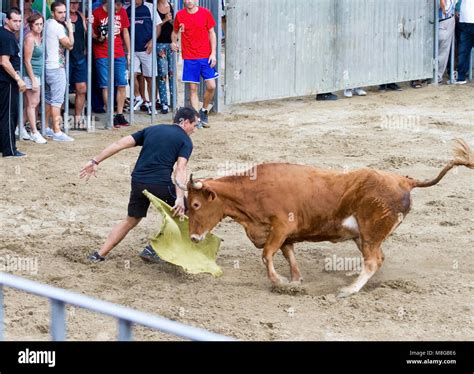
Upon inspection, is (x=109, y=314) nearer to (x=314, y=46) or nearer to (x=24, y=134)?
(x=24, y=134)

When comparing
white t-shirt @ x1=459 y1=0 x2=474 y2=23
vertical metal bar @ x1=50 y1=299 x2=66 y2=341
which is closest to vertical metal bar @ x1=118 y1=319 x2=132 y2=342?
vertical metal bar @ x1=50 y1=299 x2=66 y2=341

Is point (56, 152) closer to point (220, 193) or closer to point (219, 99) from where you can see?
point (219, 99)

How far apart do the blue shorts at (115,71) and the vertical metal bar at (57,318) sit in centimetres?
1223

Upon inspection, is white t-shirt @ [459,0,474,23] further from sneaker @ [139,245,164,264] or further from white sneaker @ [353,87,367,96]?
sneaker @ [139,245,164,264]

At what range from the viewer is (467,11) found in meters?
21.0

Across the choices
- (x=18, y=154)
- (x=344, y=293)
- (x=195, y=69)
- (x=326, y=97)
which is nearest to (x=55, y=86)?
(x=18, y=154)

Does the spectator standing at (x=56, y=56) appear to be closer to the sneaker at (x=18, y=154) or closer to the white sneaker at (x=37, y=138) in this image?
the white sneaker at (x=37, y=138)

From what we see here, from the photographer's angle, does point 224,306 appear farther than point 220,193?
No

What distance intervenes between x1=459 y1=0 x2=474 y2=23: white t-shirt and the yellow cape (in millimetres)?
11933

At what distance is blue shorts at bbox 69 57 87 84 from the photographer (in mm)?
16312

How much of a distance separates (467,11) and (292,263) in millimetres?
12164

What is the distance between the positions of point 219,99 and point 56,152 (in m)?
Answer: 3.99
